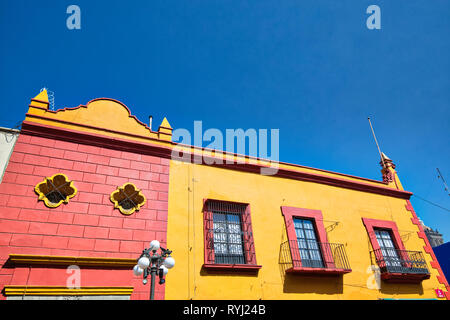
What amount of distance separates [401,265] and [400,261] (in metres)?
0.14

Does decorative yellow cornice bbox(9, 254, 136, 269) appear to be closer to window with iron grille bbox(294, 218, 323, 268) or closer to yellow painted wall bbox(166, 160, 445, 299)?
yellow painted wall bbox(166, 160, 445, 299)

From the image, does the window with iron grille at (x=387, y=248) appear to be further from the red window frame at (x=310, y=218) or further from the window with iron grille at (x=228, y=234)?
the window with iron grille at (x=228, y=234)

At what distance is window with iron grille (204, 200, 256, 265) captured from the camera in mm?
8461

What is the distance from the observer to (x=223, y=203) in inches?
373

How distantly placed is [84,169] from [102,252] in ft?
7.68

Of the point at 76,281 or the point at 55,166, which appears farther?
the point at 55,166

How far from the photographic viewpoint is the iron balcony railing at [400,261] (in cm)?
1037

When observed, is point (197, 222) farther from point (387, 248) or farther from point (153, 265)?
point (387, 248)

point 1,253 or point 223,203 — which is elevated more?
point 223,203

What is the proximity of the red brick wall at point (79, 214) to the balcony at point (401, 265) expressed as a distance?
7.49 meters
